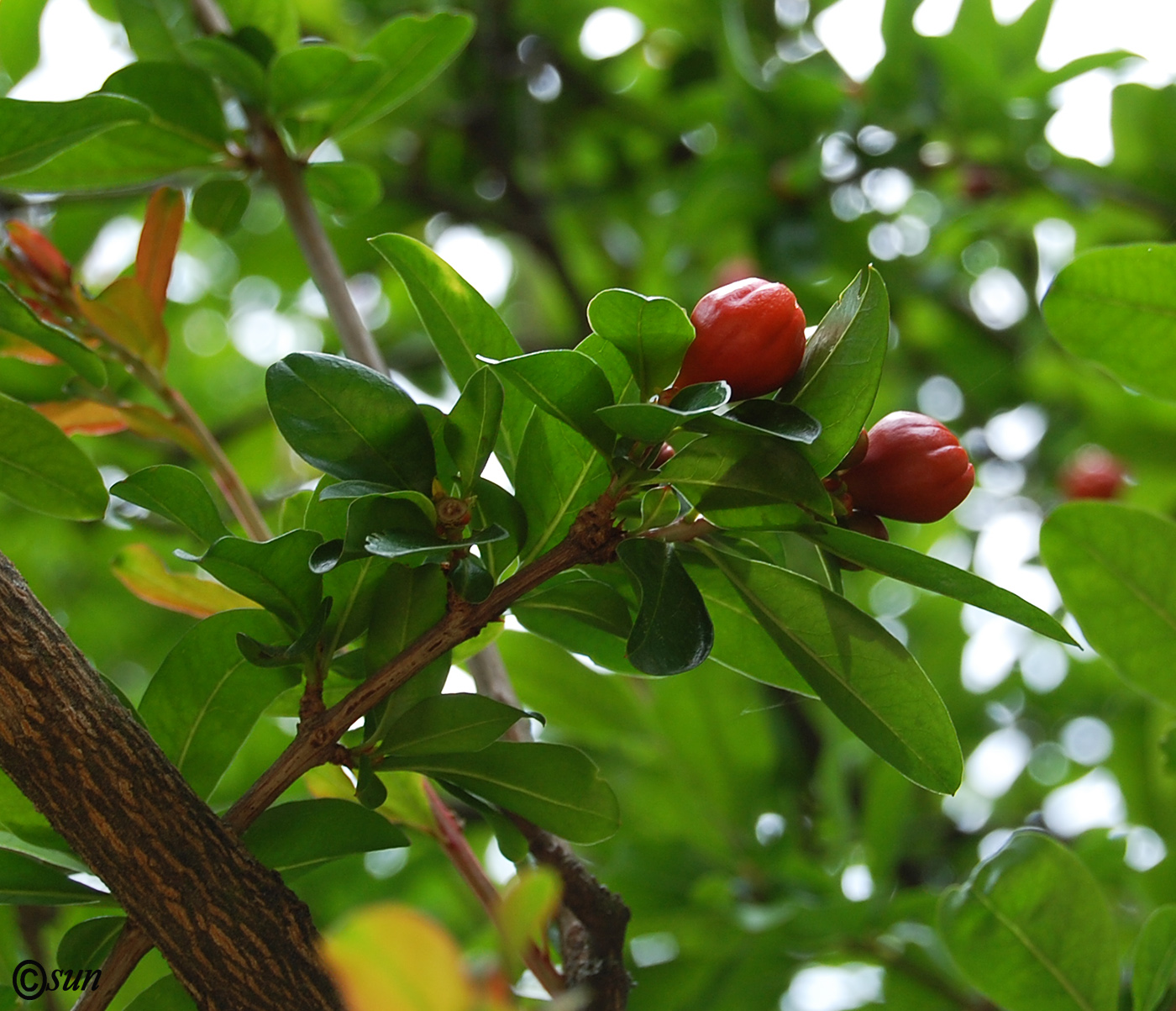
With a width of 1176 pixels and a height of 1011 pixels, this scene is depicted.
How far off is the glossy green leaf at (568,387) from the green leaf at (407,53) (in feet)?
1.71

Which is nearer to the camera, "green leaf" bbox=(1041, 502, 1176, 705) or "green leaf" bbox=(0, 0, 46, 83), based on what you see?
"green leaf" bbox=(1041, 502, 1176, 705)

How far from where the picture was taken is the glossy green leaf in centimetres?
55

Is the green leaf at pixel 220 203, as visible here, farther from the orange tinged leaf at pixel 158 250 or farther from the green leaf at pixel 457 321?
the green leaf at pixel 457 321

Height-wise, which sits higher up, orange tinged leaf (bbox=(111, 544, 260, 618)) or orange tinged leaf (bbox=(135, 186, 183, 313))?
orange tinged leaf (bbox=(135, 186, 183, 313))

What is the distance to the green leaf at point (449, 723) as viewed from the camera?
2.06ft

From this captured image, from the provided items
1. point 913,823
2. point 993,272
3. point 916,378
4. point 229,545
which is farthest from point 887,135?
point 229,545

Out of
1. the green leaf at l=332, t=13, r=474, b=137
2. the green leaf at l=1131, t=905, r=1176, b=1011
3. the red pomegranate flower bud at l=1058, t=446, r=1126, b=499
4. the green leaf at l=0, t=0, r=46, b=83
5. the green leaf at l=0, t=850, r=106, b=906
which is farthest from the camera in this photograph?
the red pomegranate flower bud at l=1058, t=446, r=1126, b=499

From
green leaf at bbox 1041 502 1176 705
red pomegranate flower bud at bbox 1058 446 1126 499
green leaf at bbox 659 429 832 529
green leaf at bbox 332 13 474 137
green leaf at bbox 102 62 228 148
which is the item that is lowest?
red pomegranate flower bud at bbox 1058 446 1126 499

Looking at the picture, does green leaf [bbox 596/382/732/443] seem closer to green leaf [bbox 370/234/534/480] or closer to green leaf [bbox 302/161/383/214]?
green leaf [bbox 370/234/534/480]

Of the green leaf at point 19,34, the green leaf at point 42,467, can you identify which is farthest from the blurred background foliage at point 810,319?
the green leaf at point 42,467

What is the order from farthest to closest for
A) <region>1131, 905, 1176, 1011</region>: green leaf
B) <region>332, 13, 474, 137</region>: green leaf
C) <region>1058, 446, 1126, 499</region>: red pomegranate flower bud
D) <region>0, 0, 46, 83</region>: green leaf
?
<region>1058, 446, 1126, 499</region>: red pomegranate flower bud < <region>0, 0, 46, 83</region>: green leaf < <region>332, 13, 474, 137</region>: green leaf < <region>1131, 905, 1176, 1011</region>: green leaf

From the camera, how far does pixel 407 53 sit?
997mm

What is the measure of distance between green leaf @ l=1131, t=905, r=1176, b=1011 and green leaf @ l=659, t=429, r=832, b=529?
42 cm

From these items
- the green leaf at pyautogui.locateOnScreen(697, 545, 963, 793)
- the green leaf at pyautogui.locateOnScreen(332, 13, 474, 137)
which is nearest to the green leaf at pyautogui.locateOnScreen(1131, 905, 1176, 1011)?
the green leaf at pyautogui.locateOnScreen(697, 545, 963, 793)
